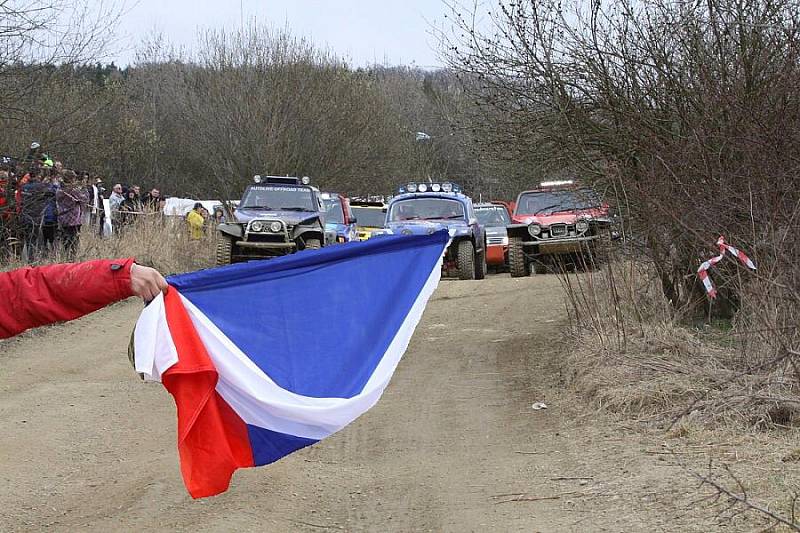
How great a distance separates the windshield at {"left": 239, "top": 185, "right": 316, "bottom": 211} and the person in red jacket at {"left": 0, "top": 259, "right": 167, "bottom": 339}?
61.5ft

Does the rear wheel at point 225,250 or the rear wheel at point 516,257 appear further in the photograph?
the rear wheel at point 516,257

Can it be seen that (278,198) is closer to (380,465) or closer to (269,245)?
(269,245)

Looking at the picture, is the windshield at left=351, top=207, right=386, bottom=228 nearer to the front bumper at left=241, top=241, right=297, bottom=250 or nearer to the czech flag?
the front bumper at left=241, top=241, right=297, bottom=250

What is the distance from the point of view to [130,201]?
1051 inches

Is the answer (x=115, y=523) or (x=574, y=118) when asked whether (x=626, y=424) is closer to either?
(x=115, y=523)

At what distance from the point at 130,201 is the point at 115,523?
21.3 metres

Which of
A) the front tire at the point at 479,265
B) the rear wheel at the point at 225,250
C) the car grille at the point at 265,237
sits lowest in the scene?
the front tire at the point at 479,265

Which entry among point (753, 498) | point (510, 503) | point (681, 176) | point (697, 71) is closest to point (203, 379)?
point (510, 503)

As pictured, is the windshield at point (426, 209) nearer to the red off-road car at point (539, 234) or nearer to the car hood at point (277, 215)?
the red off-road car at point (539, 234)

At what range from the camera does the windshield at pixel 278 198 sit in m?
23.4

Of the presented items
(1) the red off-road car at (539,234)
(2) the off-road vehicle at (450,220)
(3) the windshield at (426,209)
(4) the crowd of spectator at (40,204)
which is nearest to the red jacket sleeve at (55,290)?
(4) the crowd of spectator at (40,204)

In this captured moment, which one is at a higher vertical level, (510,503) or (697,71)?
(697,71)

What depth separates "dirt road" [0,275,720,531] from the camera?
6387mm

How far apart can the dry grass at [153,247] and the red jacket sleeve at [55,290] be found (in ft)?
44.1
